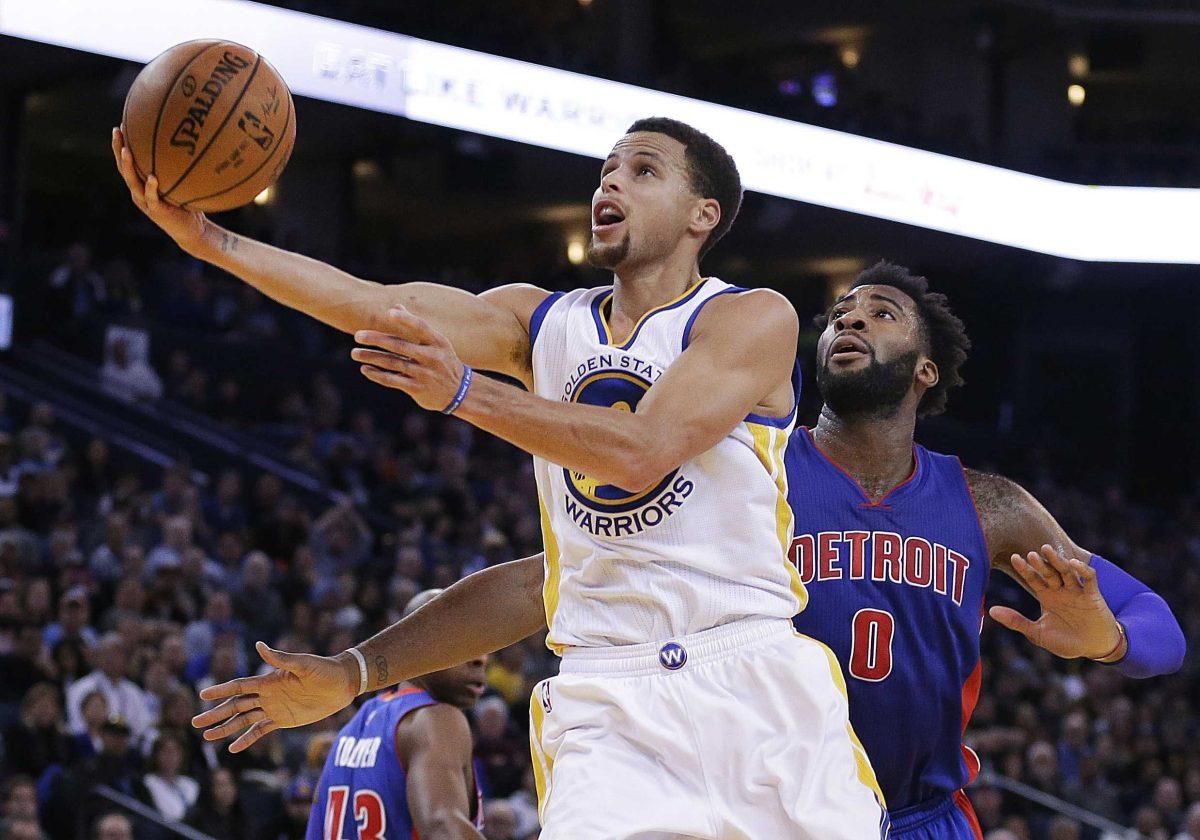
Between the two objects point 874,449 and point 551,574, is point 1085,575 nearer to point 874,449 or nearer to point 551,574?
point 874,449

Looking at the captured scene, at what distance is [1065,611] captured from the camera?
11.5 ft

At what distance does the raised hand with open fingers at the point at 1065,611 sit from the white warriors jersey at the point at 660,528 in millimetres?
681

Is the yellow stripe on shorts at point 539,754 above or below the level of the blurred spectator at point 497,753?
above

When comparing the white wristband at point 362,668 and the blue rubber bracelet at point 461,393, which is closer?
the blue rubber bracelet at point 461,393

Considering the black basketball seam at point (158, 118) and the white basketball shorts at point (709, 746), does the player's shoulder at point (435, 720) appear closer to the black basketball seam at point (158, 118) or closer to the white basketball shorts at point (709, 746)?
the white basketball shorts at point (709, 746)

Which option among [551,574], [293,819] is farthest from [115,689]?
[551,574]

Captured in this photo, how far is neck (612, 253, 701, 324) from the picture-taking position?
315 centimetres

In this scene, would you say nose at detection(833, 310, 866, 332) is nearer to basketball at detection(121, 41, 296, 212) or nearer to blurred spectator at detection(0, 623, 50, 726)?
basketball at detection(121, 41, 296, 212)

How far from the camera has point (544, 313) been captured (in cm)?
321

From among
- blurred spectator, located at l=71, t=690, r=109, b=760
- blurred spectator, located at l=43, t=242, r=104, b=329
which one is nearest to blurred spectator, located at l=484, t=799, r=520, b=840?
blurred spectator, located at l=71, t=690, r=109, b=760

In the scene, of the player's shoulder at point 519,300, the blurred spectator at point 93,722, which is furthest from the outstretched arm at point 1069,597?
the blurred spectator at point 93,722

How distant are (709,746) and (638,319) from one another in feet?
2.89

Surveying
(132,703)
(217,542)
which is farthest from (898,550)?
(217,542)

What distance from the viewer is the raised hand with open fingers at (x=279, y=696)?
312 centimetres
